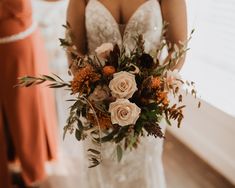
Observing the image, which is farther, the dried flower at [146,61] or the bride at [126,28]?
the bride at [126,28]

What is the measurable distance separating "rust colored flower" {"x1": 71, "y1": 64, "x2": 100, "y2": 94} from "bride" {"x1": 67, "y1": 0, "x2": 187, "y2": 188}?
36 centimetres

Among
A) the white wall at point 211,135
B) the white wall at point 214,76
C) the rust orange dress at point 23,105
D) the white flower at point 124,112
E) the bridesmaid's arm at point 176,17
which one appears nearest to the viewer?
the white flower at point 124,112

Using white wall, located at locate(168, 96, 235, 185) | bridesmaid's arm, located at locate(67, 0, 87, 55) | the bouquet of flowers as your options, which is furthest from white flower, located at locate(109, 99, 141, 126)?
white wall, located at locate(168, 96, 235, 185)

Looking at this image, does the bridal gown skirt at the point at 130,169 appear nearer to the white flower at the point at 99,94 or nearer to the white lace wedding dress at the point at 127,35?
the white lace wedding dress at the point at 127,35

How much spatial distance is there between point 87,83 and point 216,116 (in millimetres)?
1294

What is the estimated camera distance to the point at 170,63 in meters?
1.09

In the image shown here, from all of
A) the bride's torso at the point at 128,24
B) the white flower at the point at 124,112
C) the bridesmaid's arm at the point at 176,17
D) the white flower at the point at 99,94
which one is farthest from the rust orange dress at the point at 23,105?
the white flower at the point at 124,112

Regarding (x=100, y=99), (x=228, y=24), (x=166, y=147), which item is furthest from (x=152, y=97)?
(x=166, y=147)

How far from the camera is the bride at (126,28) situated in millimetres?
1408

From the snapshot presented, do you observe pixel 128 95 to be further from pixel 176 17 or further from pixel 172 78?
pixel 176 17

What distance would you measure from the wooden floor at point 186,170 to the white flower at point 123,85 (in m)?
1.26

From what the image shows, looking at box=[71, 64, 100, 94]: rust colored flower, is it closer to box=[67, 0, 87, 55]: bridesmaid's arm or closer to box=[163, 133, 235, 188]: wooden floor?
box=[67, 0, 87, 55]: bridesmaid's arm

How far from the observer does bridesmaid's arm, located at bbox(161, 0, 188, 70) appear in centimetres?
139

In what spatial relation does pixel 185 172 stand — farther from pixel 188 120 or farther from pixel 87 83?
pixel 87 83
